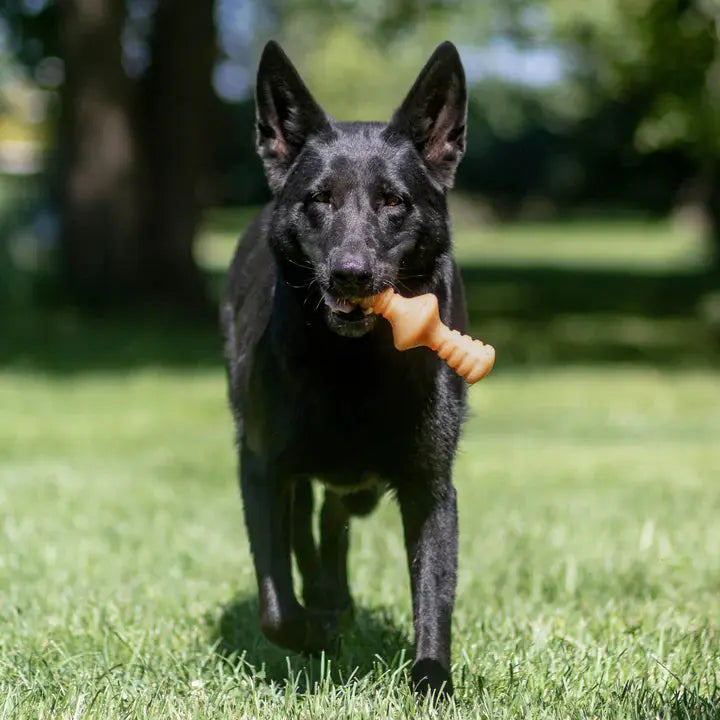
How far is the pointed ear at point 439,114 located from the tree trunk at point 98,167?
14637 mm

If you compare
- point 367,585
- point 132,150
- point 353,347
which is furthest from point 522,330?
point 353,347

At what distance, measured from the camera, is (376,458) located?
4.00 metres

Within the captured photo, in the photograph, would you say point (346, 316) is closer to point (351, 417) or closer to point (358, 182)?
point (351, 417)

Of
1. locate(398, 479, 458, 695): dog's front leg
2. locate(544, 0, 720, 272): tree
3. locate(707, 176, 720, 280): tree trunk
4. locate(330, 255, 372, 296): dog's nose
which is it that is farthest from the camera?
locate(707, 176, 720, 280): tree trunk

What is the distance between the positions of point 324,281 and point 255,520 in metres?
0.87

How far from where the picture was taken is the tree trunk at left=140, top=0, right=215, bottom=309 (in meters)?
19.0

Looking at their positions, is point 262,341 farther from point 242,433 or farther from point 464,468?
point 464,468

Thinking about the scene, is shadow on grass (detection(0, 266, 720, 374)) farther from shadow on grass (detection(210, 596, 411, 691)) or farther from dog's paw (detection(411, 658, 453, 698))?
dog's paw (detection(411, 658, 453, 698))

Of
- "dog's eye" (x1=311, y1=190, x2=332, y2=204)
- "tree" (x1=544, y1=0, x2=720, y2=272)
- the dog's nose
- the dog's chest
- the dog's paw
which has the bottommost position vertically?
the dog's paw

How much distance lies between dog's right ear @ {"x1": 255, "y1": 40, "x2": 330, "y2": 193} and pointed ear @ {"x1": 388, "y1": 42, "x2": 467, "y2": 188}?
0.29 meters

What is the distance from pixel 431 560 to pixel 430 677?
0.39 meters

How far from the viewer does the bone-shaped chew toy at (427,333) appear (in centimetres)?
385

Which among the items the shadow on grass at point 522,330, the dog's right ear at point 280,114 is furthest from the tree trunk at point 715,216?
the dog's right ear at point 280,114

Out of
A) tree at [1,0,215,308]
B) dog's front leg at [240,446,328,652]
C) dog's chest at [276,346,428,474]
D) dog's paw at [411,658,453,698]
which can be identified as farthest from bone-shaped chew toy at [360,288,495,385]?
tree at [1,0,215,308]
